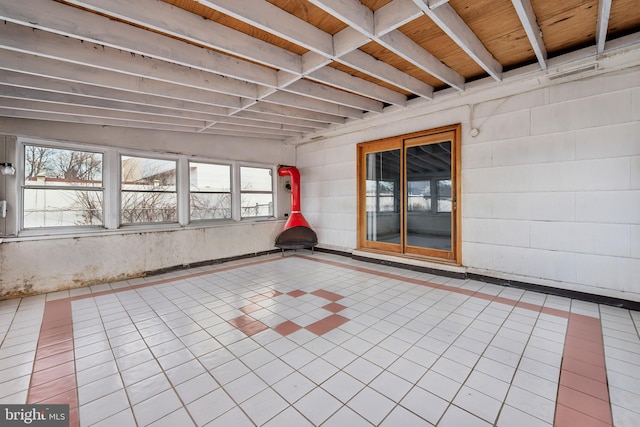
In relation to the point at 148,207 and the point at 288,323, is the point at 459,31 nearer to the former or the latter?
the point at 288,323

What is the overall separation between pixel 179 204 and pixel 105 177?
1250 mm

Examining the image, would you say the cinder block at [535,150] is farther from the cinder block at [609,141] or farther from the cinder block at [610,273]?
the cinder block at [610,273]

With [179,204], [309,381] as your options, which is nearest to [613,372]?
[309,381]

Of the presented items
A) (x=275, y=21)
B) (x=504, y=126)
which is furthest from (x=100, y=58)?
(x=504, y=126)

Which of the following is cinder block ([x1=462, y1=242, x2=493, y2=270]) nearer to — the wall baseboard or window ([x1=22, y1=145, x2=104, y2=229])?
the wall baseboard

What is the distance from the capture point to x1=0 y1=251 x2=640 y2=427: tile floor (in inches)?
68.0

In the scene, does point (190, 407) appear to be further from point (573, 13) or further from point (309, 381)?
point (573, 13)

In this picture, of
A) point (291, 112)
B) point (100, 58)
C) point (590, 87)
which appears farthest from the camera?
point (291, 112)

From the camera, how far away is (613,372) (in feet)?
6.77

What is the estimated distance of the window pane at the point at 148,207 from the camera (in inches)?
193

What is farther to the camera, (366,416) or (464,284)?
(464,284)

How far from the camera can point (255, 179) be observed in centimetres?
666

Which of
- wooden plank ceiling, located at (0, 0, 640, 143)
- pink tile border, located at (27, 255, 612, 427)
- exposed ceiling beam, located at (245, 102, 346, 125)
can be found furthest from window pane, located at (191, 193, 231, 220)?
pink tile border, located at (27, 255, 612, 427)

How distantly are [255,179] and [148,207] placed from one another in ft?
7.78
